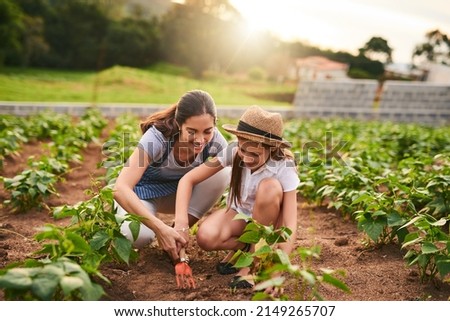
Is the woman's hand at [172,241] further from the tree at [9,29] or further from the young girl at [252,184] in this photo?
the tree at [9,29]

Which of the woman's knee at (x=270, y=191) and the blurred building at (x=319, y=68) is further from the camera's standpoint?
the blurred building at (x=319, y=68)

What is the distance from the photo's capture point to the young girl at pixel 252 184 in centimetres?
237

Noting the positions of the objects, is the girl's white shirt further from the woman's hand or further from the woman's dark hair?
the woman's hand

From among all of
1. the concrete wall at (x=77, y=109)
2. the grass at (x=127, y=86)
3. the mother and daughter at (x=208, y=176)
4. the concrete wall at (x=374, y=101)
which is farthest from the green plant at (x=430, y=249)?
the grass at (x=127, y=86)

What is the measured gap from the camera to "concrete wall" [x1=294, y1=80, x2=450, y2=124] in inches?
379

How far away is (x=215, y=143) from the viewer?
2816mm

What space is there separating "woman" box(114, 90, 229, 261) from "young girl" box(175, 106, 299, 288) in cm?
13

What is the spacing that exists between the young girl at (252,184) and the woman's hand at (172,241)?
0.11 m

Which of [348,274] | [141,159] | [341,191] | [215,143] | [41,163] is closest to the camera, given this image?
[348,274]

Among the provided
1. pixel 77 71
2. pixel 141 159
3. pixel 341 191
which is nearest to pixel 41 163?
pixel 141 159

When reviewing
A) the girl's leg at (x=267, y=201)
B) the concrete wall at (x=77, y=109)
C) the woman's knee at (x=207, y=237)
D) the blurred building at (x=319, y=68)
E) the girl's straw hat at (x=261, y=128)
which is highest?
the blurred building at (x=319, y=68)
